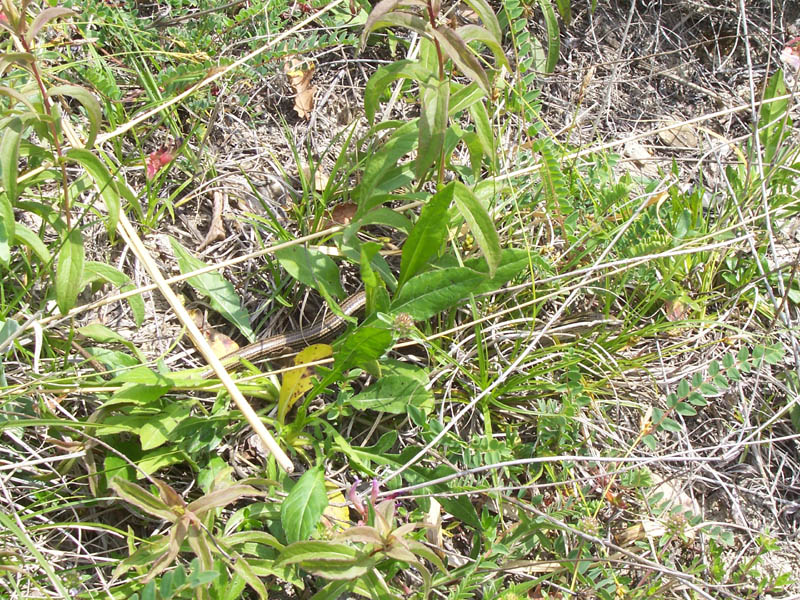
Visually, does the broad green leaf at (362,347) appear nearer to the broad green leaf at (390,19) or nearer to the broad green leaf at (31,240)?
the broad green leaf at (390,19)

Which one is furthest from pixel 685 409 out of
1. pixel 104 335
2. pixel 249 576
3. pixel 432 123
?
pixel 104 335

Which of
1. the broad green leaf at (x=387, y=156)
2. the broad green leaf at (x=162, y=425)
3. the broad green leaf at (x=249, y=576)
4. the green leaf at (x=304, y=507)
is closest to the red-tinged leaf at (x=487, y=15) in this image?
the broad green leaf at (x=387, y=156)

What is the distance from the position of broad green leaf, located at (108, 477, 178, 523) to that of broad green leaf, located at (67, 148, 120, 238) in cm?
88

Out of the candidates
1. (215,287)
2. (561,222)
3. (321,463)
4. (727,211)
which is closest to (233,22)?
(215,287)

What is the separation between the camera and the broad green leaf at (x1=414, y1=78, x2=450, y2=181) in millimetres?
2158

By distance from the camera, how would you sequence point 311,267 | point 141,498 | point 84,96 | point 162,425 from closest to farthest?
point 141,498
point 84,96
point 162,425
point 311,267

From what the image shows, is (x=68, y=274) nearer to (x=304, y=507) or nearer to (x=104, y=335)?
(x=104, y=335)

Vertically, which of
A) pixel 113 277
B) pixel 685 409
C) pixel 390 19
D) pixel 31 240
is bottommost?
pixel 685 409

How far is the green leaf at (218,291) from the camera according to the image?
2.82 m

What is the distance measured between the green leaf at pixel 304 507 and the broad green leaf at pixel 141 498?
0.35 metres

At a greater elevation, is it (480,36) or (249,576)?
(480,36)

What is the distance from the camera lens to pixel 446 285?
2.51 m

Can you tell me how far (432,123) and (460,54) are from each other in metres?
0.22

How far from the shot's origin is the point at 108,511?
246 cm
